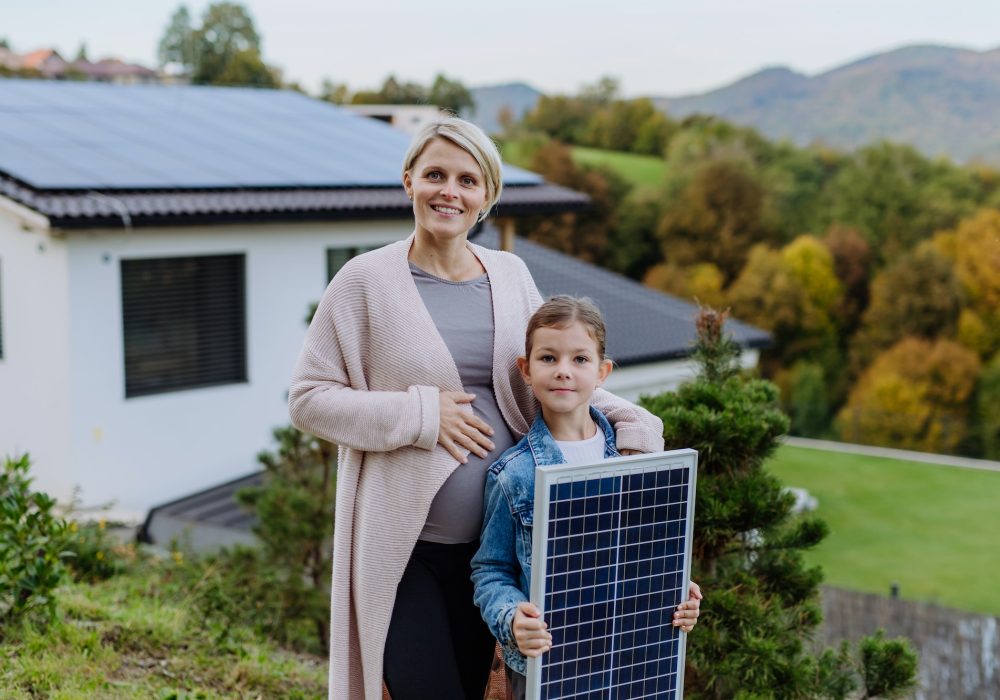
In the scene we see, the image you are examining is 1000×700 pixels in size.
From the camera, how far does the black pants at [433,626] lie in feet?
8.80

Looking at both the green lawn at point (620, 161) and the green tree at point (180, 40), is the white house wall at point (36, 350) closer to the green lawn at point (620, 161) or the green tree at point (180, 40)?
the green lawn at point (620, 161)

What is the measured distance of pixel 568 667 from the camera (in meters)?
2.54

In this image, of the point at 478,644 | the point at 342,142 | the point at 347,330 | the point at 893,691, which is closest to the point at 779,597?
the point at 893,691

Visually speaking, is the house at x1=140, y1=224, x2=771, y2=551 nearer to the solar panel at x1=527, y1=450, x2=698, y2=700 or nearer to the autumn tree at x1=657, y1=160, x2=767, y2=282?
the solar panel at x1=527, y1=450, x2=698, y2=700

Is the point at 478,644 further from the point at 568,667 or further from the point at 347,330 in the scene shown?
the point at 347,330

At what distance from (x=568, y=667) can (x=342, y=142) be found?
524 inches

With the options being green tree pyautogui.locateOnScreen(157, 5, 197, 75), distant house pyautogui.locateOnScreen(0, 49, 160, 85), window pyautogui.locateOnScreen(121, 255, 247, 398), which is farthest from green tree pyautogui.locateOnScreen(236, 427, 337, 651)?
green tree pyautogui.locateOnScreen(157, 5, 197, 75)

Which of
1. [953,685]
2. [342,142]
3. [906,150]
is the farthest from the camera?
[906,150]

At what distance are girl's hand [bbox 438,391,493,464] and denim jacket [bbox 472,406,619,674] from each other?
0.07 m

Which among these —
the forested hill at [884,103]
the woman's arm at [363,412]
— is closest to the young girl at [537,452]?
the woman's arm at [363,412]

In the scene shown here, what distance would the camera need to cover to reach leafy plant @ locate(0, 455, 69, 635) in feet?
14.8

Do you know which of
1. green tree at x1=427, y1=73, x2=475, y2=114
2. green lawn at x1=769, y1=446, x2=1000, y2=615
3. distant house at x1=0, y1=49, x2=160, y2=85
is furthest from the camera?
green tree at x1=427, y1=73, x2=475, y2=114

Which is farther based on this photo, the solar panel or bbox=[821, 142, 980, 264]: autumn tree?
bbox=[821, 142, 980, 264]: autumn tree

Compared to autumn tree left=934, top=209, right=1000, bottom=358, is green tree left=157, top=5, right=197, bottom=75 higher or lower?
higher
